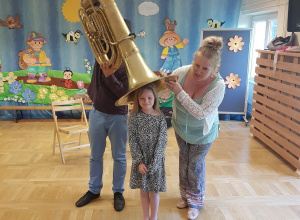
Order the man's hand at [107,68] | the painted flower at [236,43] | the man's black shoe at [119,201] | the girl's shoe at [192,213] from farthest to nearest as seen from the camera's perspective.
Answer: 1. the painted flower at [236,43]
2. the man's black shoe at [119,201]
3. the girl's shoe at [192,213]
4. the man's hand at [107,68]

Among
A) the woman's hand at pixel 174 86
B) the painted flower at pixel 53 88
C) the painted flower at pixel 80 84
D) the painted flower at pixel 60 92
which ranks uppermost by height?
the woman's hand at pixel 174 86

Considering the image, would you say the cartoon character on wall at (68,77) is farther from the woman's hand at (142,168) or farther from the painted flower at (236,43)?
the woman's hand at (142,168)

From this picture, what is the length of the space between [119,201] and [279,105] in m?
2.08

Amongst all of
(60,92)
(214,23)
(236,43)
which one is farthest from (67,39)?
(236,43)

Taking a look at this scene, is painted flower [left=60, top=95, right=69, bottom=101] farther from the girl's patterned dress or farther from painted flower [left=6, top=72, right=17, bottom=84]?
the girl's patterned dress

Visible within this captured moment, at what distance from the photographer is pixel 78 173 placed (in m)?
2.78

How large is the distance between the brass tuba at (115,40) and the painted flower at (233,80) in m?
3.09

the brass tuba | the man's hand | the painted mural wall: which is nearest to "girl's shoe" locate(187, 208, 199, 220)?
the brass tuba

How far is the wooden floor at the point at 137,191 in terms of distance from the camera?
2.14 m

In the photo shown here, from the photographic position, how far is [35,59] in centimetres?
454

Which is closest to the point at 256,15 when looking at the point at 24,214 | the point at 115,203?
the point at 115,203

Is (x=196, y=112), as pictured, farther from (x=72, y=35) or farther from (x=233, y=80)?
(x=72, y=35)

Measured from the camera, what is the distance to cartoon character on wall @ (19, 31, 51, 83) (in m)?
4.46

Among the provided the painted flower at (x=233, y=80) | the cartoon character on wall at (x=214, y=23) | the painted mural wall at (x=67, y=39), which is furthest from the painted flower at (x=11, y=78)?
the painted flower at (x=233, y=80)
